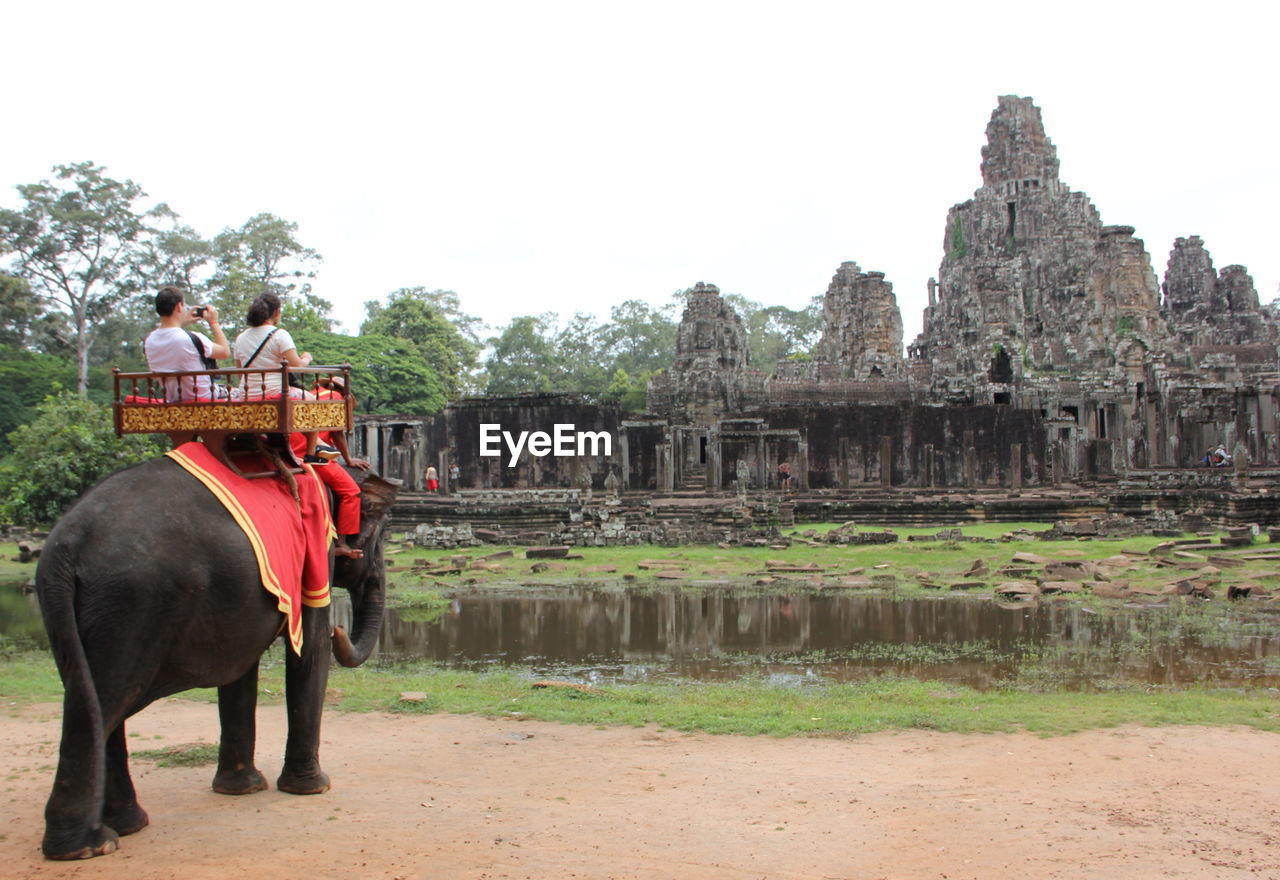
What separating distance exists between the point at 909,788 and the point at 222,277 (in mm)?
52229

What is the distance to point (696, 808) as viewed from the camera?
5.89 metres

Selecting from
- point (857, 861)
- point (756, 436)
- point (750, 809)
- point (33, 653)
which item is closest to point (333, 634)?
point (750, 809)

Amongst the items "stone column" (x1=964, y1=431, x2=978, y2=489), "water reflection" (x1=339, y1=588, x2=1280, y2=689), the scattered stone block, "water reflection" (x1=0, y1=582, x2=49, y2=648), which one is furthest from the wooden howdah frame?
"stone column" (x1=964, y1=431, x2=978, y2=489)

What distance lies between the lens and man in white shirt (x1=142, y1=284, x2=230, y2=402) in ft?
19.1

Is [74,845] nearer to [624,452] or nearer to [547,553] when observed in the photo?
[547,553]

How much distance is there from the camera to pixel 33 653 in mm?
11852

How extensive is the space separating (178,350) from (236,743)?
7.08ft

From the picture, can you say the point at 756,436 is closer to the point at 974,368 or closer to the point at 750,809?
the point at 974,368

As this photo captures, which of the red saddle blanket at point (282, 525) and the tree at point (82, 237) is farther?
the tree at point (82, 237)

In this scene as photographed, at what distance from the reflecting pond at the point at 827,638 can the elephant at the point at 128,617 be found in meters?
5.71

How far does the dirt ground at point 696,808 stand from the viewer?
4.99m

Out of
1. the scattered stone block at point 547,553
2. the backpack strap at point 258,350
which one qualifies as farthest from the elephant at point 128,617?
the scattered stone block at point 547,553

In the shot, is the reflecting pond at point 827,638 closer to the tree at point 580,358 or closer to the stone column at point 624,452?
the stone column at point 624,452

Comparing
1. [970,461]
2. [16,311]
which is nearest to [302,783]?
[970,461]
